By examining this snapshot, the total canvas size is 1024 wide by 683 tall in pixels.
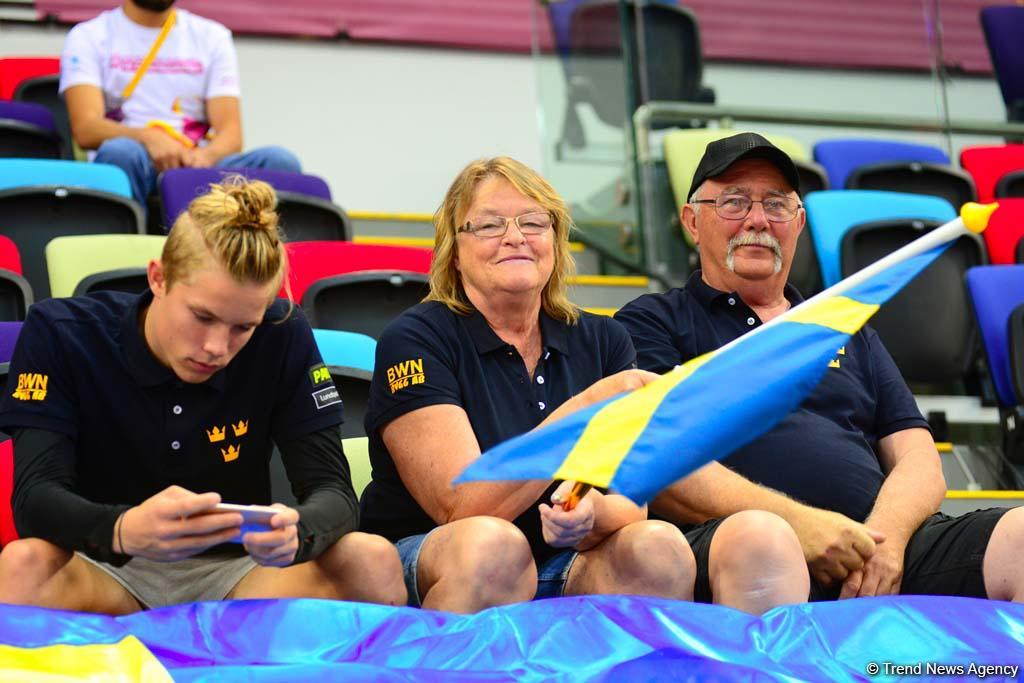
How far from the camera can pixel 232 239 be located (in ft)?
7.71

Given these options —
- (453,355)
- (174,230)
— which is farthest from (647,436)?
(174,230)

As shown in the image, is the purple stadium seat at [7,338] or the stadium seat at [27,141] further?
the stadium seat at [27,141]

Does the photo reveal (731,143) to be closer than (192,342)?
No

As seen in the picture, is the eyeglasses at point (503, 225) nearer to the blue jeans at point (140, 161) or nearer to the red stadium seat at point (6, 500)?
the red stadium seat at point (6, 500)

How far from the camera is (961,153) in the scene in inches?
239

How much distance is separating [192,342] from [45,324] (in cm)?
29

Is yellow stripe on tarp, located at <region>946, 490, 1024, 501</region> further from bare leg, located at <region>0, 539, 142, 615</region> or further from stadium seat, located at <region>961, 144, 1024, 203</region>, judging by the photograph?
stadium seat, located at <region>961, 144, 1024, 203</region>

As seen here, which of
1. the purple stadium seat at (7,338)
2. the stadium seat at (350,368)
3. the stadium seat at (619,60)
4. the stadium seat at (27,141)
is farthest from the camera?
the stadium seat at (619,60)

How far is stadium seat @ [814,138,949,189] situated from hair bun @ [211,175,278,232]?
3.67 metres

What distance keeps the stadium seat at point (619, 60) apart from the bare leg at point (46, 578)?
3.63m

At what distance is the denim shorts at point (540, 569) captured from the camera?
8.30ft

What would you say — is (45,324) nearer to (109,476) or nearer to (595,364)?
(109,476)

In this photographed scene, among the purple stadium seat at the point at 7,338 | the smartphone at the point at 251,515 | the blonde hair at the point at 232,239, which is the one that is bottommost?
the smartphone at the point at 251,515

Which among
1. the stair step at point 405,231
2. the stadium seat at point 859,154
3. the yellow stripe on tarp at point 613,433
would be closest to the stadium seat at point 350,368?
the yellow stripe on tarp at point 613,433
